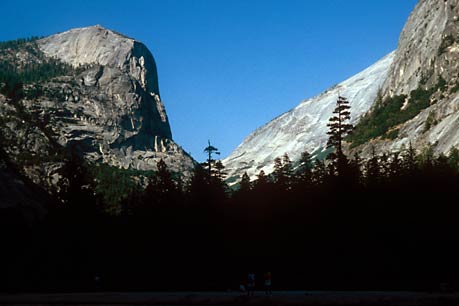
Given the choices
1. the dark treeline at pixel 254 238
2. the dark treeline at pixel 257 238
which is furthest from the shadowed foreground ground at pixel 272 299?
the dark treeline at pixel 257 238

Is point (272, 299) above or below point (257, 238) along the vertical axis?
below

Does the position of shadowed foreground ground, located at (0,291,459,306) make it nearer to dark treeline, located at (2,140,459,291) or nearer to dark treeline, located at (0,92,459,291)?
dark treeline, located at (0,92,459,291)

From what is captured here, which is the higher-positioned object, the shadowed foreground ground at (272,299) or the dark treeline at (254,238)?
the dark treeline at (254,238)

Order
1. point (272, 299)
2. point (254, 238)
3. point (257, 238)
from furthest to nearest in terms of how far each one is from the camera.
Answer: point (254, 238) → point (257, 238) → point (272, 299)

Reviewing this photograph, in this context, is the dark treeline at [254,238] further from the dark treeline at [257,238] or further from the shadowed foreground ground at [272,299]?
the shadowed foreground ground at [272,299]

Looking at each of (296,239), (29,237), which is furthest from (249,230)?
(29,237)

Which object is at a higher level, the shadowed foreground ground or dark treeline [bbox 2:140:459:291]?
dark treeline [bbox 2:140:459:291]

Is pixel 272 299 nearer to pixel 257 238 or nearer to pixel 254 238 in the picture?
pixel 257 238

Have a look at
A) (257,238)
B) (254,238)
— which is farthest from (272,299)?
(254,238)

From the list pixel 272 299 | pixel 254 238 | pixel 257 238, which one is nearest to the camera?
pixel 272 299

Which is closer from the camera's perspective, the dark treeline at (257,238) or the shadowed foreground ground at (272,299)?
the shadowed foreground ground at (272,299)

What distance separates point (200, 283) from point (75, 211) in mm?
18701

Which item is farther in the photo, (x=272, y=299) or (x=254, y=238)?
(x=254, y=238)

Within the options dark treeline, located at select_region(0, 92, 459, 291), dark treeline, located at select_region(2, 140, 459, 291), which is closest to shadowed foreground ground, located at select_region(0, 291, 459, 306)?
dark treeline, located at select_region(0, 92, 459, 291)
